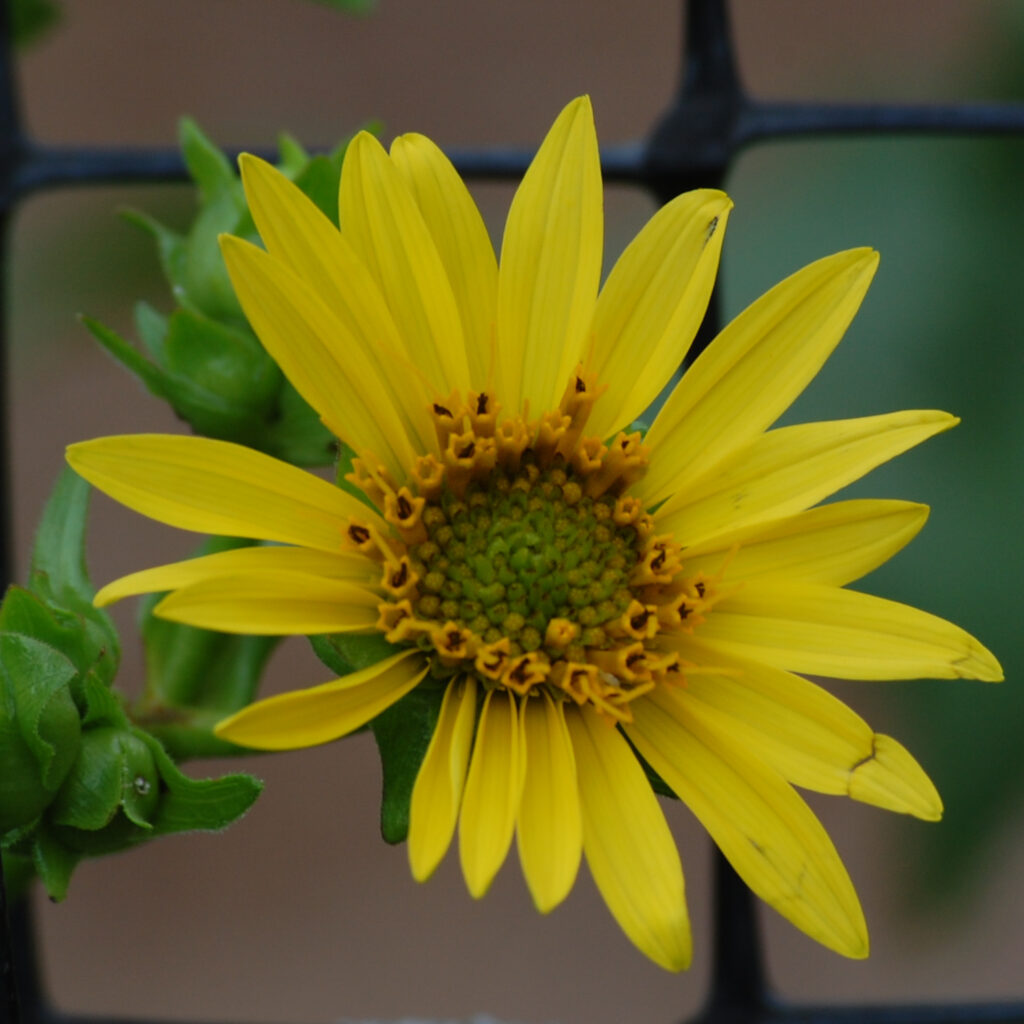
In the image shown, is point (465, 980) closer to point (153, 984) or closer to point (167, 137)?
point (153, 984)

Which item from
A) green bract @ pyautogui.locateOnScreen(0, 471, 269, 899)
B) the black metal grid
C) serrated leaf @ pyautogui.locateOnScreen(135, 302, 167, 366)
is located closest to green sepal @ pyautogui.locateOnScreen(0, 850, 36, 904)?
green bract @ pyautogui.locateOnScreen(0, 471, 269, 899)

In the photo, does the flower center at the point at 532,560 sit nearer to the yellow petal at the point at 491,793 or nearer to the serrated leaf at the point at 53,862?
the yellow petal at the point at 491,793

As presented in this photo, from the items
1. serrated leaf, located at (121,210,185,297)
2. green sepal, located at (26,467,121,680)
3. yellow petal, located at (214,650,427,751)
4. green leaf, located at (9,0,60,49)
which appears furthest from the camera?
green leaf, located at (9,0,60,49)

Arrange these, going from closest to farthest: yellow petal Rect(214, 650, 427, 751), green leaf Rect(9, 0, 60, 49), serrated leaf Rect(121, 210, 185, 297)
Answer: yellow petal Rect(214, 650, 427, 751), serrated leaf Rect(121, 210, 185, 297), green leaf Rect(9, 0, 60, 49)

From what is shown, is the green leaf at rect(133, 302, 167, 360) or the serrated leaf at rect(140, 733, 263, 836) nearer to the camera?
the serrated leaf at rect(140, 733, 263, 836)

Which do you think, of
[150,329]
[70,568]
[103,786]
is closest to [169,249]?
[150,329]

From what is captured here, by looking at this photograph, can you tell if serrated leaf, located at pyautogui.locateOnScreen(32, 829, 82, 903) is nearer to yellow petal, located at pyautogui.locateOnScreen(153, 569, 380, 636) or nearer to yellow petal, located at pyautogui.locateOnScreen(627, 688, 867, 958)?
yellow petal, located at pyautogui.locateOnScreen(153, 569, 380, 636)

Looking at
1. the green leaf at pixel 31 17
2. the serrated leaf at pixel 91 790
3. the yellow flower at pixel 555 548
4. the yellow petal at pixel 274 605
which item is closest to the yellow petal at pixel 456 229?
the yellow flower at pixel 555 548

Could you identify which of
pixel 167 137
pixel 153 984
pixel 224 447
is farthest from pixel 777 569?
pixel 167 137
